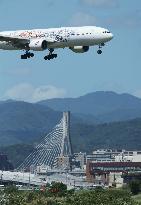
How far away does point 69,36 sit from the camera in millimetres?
144375

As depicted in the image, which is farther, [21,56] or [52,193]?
[52,193]

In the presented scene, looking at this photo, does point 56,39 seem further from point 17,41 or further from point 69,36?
point 17,41

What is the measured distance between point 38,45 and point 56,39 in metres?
2.91

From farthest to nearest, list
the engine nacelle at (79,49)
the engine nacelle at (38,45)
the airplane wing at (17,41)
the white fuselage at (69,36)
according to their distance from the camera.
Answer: the airplane wing at (17,41) < the engine nacelle at (38,45) < the white fuselage at (69,36) < the engine nacelle at (79,49)

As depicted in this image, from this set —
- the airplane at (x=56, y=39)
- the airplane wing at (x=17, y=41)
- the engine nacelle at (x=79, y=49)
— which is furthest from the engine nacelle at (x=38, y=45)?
the engine nacelle at (x=79, y=49)

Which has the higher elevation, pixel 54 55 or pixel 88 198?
pixel 54 55

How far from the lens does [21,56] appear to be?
148000 millimetres

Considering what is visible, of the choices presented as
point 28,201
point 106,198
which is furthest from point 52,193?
point 106,198

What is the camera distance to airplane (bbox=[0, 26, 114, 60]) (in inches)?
5659

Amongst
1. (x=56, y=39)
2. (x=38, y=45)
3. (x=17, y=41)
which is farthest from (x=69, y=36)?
(x=17, y=41)

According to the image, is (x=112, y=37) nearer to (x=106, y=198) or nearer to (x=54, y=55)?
(x=54, y=55)

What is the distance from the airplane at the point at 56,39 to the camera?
143750 mm

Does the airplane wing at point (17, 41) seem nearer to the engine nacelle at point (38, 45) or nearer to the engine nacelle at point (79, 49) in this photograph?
the engine nacelle at point (38, 45)

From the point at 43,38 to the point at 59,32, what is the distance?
10.4ft
